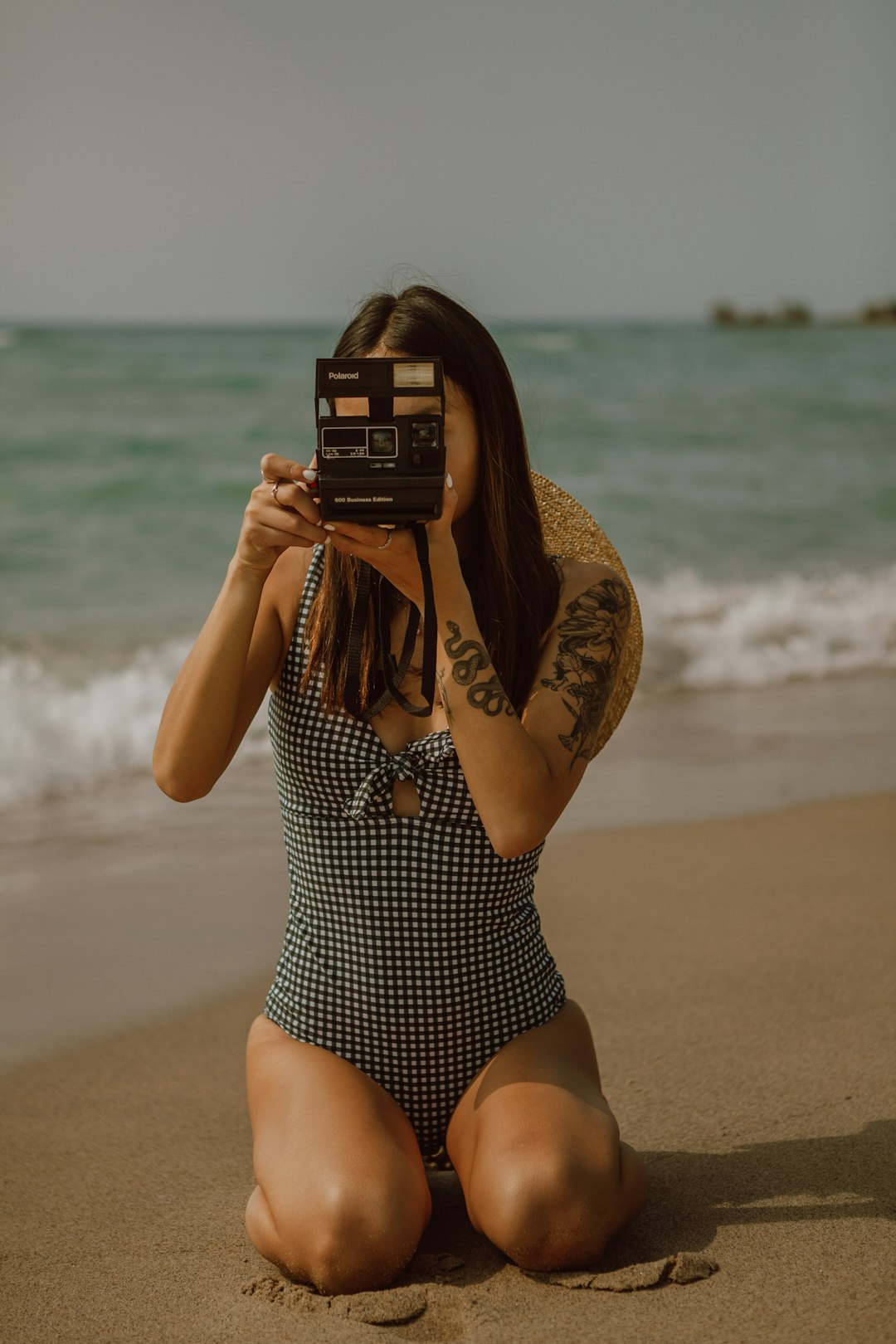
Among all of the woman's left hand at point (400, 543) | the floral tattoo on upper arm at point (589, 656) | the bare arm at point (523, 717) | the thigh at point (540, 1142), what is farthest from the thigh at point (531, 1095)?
the woman's left hand at point (400, 543)

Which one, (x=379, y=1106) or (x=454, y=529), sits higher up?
(x=454, y=529)

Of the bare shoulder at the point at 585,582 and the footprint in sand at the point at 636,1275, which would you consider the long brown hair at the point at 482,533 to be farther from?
the footprint in sand at the point at 636,1275

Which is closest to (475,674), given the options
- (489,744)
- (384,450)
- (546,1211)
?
(489,744)

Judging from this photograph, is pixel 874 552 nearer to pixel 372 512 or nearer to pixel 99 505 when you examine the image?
pixel 99 505

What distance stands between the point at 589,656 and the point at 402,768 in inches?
14.0

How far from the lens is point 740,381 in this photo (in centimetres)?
1688

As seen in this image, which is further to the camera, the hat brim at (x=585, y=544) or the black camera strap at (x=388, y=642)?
the hat brim at (x=585, y=544)

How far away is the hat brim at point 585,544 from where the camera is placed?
7.91ft

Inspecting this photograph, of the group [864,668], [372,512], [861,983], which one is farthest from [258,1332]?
[864,668]

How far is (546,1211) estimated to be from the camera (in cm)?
178

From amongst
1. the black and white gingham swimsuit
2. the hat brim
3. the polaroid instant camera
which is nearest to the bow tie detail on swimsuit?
the black and white gingham swimsuit

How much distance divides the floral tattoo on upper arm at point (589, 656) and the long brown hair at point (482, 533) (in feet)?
0.15

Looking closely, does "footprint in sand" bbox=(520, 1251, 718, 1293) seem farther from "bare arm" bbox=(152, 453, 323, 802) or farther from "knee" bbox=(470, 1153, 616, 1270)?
"bare arm" bbox=(152, 453, 323, 802)

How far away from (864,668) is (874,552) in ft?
11.1
